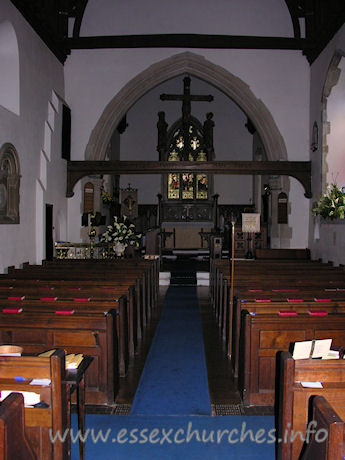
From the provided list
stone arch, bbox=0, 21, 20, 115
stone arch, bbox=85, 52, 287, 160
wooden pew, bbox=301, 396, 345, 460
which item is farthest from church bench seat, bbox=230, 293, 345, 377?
stone arch, bbox=85, 52, 287, 160

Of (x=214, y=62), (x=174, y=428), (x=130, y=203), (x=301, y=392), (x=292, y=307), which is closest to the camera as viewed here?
(x=301, y=392)

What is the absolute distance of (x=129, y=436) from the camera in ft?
10.3

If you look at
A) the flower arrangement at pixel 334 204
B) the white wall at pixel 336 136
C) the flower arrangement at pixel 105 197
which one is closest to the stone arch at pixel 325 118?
the white wall at pixel 336 136

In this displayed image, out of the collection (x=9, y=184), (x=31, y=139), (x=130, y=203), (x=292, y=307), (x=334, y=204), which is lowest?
(x=292, y=307)

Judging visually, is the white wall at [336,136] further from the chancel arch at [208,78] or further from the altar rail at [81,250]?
the altar rail at [81,250]

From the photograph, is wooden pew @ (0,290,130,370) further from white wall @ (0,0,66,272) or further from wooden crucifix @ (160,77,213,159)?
wooden crucifix @ (160,77,213,159)

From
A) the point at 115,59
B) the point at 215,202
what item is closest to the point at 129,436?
the point at 115,59

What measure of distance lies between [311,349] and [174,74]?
10.7 meters

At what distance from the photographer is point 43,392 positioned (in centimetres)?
227

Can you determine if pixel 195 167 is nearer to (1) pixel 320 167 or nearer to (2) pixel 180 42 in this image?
(1) pixel 320 167

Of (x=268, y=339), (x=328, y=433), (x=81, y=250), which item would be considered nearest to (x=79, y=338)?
(x=268, y=339)

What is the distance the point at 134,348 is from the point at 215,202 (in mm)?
12519

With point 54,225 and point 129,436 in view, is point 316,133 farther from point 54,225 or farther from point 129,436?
point 129,436

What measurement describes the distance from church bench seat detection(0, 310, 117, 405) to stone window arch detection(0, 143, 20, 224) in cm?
363
